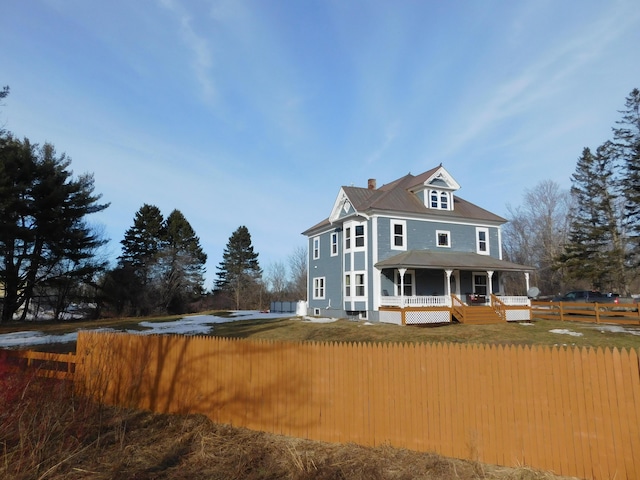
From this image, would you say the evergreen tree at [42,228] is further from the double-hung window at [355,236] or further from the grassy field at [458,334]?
the double-hung window at [355,236]

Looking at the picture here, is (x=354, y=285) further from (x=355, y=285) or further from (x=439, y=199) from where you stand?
(x=439, y=199)

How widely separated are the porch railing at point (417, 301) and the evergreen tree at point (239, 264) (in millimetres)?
42305

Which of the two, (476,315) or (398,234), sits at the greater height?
(398,234)

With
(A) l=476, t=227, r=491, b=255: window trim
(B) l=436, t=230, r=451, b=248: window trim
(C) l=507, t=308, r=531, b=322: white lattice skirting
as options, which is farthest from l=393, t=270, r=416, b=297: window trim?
(A) l=476, t=227, r=491, b=255: window trim

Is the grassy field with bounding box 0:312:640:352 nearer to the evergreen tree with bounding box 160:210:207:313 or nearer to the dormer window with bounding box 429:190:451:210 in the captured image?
the dormer window with bounding box 429:190:451:210

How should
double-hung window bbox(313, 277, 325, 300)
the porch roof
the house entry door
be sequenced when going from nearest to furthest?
the porch roof
the house entry door
double-hung window bbox(313, 277, 325, 300)

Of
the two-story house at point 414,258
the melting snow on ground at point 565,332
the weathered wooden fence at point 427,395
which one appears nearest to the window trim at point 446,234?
the two-story house at point 414,258

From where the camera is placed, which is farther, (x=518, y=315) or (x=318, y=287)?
(x=318, y=287)

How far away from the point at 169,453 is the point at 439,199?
80.2 feet

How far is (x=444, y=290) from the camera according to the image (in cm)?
2522

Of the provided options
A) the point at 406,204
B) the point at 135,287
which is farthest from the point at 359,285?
the point at 135,287

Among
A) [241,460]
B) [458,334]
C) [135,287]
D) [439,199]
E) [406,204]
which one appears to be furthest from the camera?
[135,287]

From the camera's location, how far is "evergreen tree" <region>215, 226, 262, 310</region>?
6347 centimetres

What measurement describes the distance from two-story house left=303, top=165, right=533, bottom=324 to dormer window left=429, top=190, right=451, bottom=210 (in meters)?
0.07
